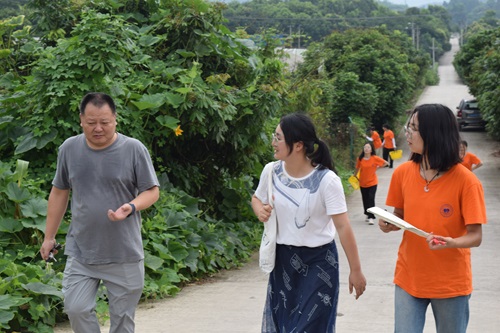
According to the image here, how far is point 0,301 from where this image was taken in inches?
237

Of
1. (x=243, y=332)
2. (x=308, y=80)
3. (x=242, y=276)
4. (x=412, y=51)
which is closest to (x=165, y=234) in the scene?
(x=242, y=276)

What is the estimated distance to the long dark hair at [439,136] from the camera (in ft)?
14.1

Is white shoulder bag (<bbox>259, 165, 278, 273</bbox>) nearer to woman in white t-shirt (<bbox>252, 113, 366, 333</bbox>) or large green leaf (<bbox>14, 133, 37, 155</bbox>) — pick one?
woman in white t-shirt (<bbox>252, 113, 366, 333</bbox>)

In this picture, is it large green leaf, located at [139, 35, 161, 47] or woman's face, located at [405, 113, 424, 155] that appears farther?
large green leaf, located at [139, 35, 161, 47]

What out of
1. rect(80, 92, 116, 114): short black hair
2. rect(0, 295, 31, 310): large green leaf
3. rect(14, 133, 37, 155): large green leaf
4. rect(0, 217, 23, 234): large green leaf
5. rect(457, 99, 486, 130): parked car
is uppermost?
rect(80, 92, 116, 114): short black hair

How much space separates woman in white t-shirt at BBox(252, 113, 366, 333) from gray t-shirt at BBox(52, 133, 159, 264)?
0.77 meters

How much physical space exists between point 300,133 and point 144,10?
680 centimetres

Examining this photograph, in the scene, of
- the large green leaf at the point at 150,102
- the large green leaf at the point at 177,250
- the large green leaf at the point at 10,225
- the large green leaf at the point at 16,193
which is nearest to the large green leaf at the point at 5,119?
the large green leaf at the point at 150,102

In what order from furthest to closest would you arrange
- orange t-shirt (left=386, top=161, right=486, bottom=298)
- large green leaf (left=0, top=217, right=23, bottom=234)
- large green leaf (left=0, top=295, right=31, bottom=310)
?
large green leaf (left=0, top=217, right=23, bottom=234)
large green leaf (left=0, top=295, right=31, bottom=310)
orange t-shirt (left=386, top=161, right=486, bottom=298)

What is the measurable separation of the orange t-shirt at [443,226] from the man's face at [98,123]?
1829 mm

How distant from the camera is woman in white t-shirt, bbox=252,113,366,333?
4.81 metres

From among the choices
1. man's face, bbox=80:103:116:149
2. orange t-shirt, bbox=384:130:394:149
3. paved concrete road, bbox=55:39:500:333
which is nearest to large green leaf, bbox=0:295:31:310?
paved concrete road, bbox=55:39:500:333

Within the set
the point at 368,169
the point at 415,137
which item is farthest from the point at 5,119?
the point at 368,169

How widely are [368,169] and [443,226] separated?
9.90m
